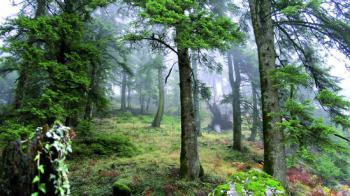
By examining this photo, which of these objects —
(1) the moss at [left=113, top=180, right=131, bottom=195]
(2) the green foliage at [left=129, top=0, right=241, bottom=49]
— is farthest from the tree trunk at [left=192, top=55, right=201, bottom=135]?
(1) the moss at [left=113, top=180, right=131, bottom=195]

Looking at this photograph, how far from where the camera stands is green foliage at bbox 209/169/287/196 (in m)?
3.55

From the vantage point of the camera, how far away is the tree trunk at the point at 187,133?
341 inches

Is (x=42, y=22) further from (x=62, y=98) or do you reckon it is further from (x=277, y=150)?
(x=277, y=150)

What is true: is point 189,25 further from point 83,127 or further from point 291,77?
point 83,127

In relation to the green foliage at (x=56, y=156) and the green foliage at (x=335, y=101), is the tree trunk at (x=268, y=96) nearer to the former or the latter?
the green foliage at (x=335, y=101)

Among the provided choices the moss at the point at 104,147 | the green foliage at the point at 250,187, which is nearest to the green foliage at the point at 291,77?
the green foliage at the point at 250,187

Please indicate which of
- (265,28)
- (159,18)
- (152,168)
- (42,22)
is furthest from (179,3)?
(152,168)

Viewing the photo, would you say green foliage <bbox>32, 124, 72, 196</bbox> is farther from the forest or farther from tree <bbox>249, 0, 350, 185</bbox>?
tree <bbox>249, 0, 350, 185</bbox>

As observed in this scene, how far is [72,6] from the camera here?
1038 cm

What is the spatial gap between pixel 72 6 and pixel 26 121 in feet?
16.6

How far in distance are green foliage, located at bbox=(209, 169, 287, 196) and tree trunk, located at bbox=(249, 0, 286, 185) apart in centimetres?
256

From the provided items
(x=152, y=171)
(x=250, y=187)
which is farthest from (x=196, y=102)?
(x=250, y=187)

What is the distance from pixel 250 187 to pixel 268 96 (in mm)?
3861

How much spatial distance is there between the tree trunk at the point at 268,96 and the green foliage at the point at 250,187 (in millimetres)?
2564
